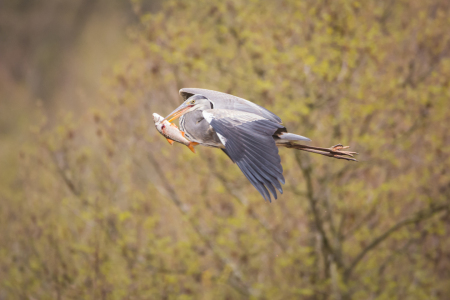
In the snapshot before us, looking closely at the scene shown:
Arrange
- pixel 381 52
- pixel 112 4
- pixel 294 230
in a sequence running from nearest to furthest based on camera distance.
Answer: pixel 381 52 < pixel 294 230 < pixel 112 4

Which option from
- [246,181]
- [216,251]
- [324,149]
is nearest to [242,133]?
[324,149]

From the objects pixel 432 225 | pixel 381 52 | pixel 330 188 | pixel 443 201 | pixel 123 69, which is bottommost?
pixel 432 225

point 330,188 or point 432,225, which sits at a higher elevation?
point 330,188

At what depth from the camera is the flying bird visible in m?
3.98

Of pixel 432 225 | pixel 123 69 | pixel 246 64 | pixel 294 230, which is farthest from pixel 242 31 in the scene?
pixel 432 225

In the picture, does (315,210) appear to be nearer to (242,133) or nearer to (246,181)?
(246,181)

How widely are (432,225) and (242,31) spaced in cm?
548

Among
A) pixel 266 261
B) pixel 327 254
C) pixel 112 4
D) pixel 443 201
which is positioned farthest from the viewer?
pixel 112 4

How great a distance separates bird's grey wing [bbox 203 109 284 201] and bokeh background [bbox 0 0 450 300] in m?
3.65

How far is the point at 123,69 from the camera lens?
957 centimetres

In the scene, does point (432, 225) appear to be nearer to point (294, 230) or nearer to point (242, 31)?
point (294, 230)

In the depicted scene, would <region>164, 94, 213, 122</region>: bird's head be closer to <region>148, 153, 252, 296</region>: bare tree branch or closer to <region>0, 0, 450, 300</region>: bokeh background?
<region>0, 0, 450, 300</region>: bokeh background

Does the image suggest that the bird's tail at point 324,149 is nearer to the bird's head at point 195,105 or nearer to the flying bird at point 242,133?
the flying bird at point 242,133

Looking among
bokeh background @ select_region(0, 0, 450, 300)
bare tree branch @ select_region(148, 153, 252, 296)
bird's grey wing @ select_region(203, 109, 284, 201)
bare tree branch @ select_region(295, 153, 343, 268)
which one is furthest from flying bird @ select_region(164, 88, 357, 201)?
bare tree branch @ select_region(148, 153, 252, 296)
